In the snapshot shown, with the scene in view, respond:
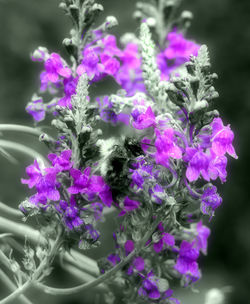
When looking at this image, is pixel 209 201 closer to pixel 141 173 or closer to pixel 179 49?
pixel 141 173

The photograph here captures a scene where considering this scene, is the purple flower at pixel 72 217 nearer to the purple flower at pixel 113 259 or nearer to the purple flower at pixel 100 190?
the purple flower at pixel 100 190

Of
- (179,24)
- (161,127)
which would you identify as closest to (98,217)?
(161,127)

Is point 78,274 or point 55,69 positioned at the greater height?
point 55,69

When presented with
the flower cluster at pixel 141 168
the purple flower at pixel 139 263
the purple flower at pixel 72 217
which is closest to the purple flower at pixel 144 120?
the flower cluster at pixel 141 168

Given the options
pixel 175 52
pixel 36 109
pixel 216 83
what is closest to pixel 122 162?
pixel 36 109

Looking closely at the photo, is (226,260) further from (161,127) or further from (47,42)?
(161,127)
